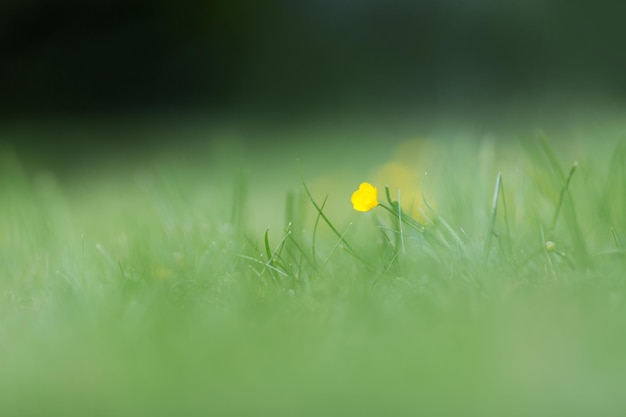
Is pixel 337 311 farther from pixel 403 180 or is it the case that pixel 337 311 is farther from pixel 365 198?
pixel 403 180

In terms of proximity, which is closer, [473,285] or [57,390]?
[57,390]

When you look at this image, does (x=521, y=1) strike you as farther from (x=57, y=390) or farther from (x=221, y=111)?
(x=57, y=390)

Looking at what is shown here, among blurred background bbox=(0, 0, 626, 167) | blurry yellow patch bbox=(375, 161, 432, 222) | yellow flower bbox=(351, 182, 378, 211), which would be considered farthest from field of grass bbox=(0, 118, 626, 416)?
blurred background bbox=(0, 0, 626, 167)

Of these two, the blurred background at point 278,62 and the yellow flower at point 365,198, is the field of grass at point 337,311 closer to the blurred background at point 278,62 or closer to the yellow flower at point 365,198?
the yellow flower at point 365,198

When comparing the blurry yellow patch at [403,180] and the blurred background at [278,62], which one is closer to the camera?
the blurry yellow patch at [403,180]

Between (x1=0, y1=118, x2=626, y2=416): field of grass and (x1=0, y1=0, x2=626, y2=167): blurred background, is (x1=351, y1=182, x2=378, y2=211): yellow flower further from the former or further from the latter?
(x1=0, y1=0, x2=626, y2=167): blurred background

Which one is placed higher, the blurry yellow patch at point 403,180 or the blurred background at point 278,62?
the blurred background at point 278,62

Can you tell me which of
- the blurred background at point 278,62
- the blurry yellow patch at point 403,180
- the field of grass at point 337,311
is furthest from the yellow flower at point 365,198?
the blurred background at point 278,62

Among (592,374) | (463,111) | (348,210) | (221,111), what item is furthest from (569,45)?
(592,374)
